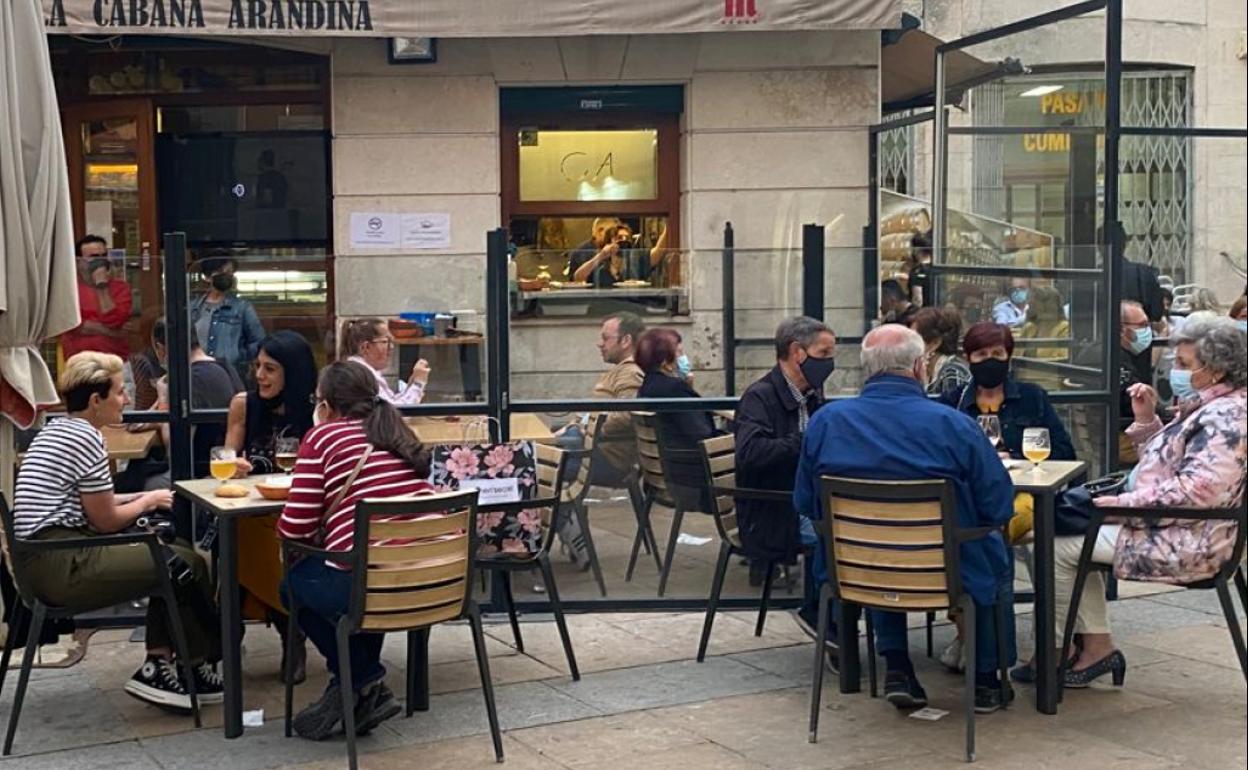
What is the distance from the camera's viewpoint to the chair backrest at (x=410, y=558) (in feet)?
17.3

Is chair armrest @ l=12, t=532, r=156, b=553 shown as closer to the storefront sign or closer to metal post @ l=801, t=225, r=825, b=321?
metal post @ l=801, t=225, r=825, b=321

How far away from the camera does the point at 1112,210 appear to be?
8.60 m

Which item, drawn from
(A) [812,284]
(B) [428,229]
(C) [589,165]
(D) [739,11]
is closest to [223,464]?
(A) [812,284]

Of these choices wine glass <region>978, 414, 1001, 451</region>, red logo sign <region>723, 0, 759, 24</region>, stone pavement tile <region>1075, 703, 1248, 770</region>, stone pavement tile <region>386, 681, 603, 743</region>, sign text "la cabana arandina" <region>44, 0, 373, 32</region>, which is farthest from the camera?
red logo sign <region>723, 0, 759, 24</region>

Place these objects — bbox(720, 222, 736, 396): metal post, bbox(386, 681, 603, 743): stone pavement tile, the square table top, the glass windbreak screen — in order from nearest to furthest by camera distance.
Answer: bbox(386, 681, 603, 743): stone pavement tile → the square table top → bbox(720, 222, 736, 396): metal post → the glass windbreak screen

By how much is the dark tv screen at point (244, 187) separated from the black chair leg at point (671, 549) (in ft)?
18.4

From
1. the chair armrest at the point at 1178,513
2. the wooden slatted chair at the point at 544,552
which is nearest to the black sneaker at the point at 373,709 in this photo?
the wooden slatted chair at the point at 544,552

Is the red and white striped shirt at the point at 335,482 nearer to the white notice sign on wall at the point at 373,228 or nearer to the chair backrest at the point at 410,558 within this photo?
the chair backrest at the point at 410,558

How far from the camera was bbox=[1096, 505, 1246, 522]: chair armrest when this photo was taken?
5781 millimetres

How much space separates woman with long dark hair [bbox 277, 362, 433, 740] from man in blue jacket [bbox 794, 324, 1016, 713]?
1.45 meters

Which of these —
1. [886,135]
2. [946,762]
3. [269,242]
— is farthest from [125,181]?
[946,762]

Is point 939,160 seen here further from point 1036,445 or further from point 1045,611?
point 1045,611

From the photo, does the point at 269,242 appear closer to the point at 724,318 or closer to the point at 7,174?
the point at 724,318

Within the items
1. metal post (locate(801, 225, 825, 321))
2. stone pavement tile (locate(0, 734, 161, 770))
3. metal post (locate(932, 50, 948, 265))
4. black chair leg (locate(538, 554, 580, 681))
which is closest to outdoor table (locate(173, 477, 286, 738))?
stone pavement tile (locate(0, 734, 161, 770))
